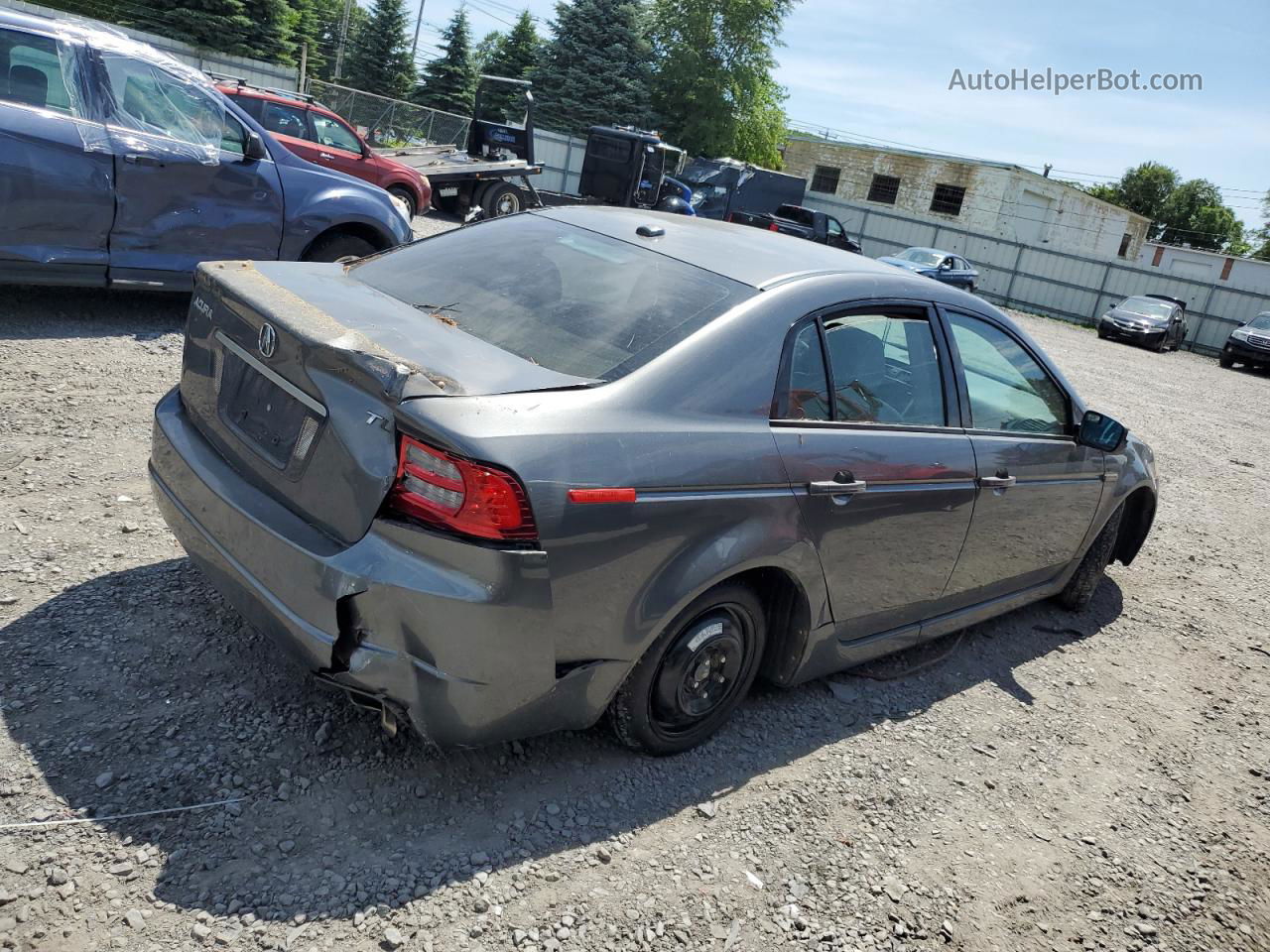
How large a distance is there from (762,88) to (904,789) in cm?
4659

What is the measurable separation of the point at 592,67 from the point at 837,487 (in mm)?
44439

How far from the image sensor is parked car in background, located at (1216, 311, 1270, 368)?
23328 mm

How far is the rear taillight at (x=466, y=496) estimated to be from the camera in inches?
92.7

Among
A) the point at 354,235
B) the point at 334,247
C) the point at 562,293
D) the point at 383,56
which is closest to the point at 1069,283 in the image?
the point at 354,235

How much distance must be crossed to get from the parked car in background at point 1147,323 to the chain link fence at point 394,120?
18.6m

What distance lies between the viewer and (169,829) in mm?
2471

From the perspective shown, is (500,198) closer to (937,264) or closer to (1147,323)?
(937,264)

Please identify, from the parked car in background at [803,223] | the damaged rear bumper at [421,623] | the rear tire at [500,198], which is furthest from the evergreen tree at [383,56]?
the damaged rear bumper at [421,623]

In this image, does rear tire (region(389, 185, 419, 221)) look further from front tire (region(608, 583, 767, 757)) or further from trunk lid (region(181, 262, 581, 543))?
front tire (region(608, 583, 767, 757))

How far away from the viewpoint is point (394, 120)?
2756 cm

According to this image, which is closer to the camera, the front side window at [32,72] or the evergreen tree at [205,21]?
the front side window at [32,72]

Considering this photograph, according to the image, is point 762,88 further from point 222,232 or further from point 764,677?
point 764,677

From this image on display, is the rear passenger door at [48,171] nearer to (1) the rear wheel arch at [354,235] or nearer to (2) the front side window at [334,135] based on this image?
(1) the rear wheel arch at [354,235]

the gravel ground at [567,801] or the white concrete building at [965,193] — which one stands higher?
the white concrete building at [965,193]
